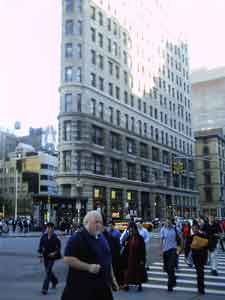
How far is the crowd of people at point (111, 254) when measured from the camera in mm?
4895

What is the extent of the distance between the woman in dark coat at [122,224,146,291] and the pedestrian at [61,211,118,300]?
5582 millimetres

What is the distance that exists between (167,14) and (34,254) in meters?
72.6

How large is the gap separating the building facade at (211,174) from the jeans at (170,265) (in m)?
84.8

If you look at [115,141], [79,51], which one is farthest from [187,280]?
[115,141]

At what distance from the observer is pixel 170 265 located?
10.5 meters

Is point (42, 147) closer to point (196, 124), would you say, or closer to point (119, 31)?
point (196, 124)

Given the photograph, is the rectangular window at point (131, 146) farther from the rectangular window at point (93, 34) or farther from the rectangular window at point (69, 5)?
the rectangular window at point (69, 5)

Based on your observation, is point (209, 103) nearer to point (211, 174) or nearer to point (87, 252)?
point (211, 174)

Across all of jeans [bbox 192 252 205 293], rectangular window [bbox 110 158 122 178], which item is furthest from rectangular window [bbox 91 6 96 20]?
jeans [bbox 192 252 205 293]

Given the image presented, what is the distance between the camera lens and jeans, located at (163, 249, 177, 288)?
10.5m

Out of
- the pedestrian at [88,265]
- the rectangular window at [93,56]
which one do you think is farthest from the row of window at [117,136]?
the pedestrian at [88,265]

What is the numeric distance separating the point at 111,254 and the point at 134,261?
251 cm

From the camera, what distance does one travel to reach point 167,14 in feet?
274

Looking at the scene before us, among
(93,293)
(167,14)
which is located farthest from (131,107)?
(93,293)
